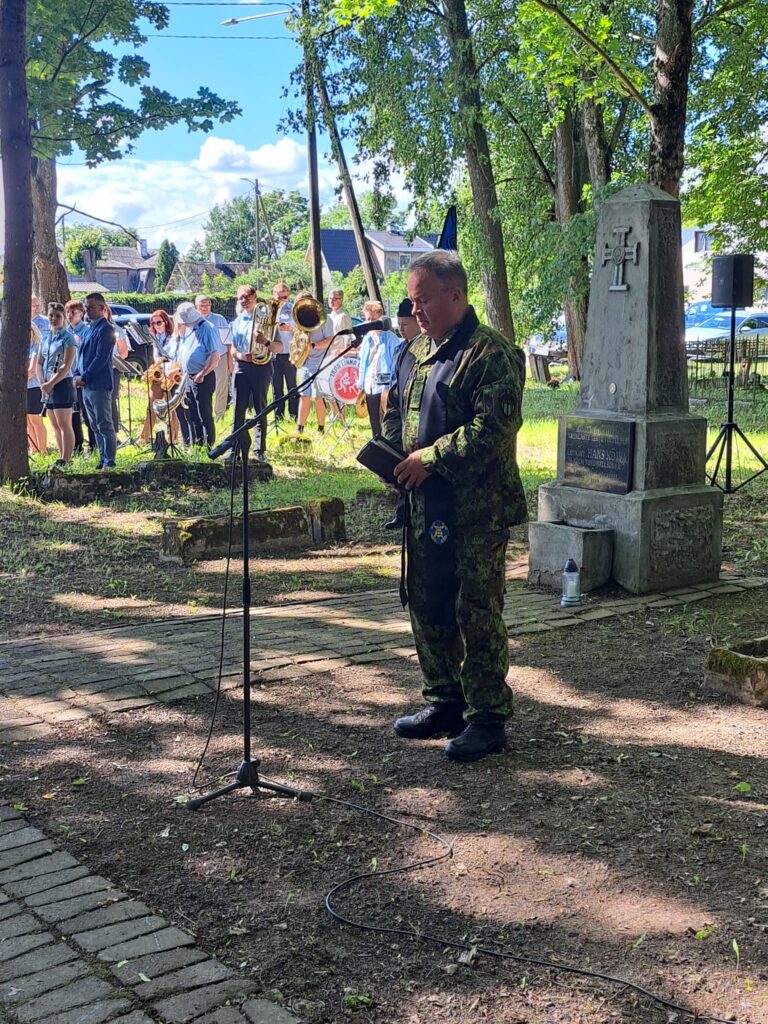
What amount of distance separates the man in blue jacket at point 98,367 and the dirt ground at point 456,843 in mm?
7459

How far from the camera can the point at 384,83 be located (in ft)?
66.4

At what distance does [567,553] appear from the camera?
7.69 meters

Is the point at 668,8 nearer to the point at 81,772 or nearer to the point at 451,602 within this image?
the point at 451,602

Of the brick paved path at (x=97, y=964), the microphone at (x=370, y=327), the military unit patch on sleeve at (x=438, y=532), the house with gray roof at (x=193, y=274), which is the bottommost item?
the brick paved path at (x=97, y=964)

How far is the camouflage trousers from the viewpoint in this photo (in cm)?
457

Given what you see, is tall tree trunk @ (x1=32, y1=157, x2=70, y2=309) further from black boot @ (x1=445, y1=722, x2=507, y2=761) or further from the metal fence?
black boot @ (x1=445, y1=722, x2=507, y2=761)

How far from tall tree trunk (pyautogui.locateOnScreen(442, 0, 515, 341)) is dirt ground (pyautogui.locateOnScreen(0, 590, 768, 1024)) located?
15.5 metres

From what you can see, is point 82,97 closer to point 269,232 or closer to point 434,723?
point 434,723

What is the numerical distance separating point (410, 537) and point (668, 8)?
27.1 feet

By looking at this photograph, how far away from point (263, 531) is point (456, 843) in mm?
5530

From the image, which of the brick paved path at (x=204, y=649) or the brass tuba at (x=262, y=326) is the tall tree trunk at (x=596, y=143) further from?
the brick paved path at (x=204, y=649)

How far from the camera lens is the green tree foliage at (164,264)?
8831 centimetres

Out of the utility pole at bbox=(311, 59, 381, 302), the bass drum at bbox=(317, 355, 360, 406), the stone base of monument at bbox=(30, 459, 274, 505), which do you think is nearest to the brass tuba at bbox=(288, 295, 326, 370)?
the bass drum at bbox=(317, 355, 360, 406)

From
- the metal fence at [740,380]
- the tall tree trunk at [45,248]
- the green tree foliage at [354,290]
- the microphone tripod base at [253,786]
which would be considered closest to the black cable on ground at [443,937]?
the microphone tripod base at [253,786]
